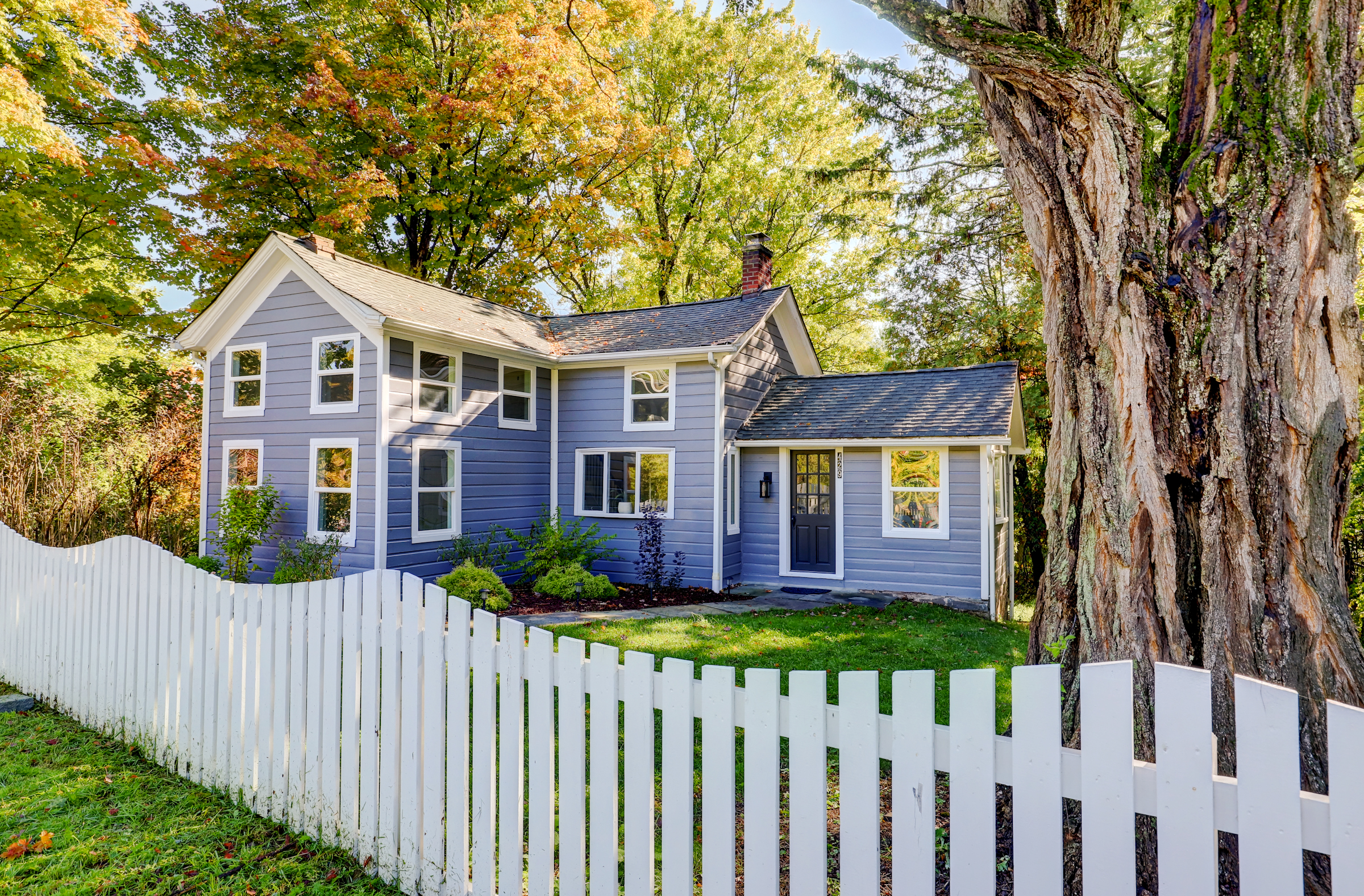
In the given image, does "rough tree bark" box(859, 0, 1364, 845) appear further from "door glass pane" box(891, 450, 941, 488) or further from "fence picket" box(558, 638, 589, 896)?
"door glass pane" box(891, 450, 941, 488)

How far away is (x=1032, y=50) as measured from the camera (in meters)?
2.61

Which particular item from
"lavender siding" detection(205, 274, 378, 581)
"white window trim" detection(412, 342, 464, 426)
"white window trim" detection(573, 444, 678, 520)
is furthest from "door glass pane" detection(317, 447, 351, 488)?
"white window trim" detection(573, 444, 678, 520)

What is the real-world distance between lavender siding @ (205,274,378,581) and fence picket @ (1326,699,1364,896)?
9.99m

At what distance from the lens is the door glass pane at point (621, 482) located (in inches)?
480

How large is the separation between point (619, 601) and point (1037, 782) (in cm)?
880

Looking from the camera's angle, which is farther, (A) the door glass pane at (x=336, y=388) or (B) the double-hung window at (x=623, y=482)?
(B) the double-hung window at (x=623, y=482)

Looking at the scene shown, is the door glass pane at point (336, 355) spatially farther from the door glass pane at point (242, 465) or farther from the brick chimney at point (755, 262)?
the brick chimney at point (755, 262)

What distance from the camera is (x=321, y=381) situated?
10.6 m

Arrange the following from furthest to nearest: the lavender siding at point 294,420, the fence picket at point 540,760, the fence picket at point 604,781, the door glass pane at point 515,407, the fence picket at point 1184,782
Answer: the door glass pane at point 515,407, the lavender siding at point 294,420, the fence picket at point 540,760, the fence picket at point 604,781, the fence picket at point 1184,782

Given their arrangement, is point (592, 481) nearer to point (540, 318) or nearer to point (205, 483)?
point (540, 318)

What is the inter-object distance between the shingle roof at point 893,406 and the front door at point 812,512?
61cm

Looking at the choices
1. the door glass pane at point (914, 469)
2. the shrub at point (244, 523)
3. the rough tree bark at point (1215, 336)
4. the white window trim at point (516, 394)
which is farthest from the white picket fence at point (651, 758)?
the door glass pane at point (914, 469)

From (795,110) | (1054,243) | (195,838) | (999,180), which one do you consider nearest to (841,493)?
(999,180)

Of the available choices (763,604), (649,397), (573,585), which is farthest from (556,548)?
(763,604)
